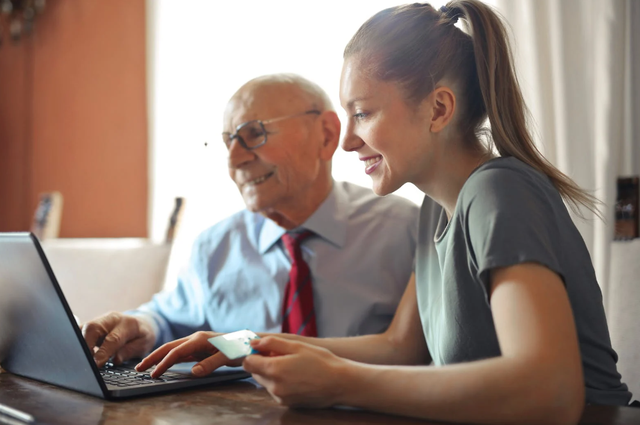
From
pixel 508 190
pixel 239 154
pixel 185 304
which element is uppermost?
pixel 239 154

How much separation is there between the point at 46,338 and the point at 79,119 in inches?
117

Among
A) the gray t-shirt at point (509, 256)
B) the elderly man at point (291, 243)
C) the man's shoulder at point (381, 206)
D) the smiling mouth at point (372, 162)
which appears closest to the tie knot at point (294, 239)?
the elderly man at point (291, 243)

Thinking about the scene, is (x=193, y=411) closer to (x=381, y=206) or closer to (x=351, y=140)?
(x=351, y=140)

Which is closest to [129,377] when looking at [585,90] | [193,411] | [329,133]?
[193,411]

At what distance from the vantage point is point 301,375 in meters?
0.79

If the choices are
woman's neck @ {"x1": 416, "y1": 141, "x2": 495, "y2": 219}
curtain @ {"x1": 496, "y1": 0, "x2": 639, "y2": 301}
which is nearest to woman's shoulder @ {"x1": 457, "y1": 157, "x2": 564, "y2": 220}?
woman's neck @ {"x1": 416, "y1": 141, "x2": 495, "y2": 219}

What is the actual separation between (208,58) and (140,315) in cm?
167

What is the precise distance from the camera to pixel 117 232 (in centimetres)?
349

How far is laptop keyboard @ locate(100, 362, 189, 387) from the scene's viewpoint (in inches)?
39.0

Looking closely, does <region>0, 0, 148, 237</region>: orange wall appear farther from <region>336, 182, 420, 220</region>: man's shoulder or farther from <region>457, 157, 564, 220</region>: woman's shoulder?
<region>457, 157, 564, 220</region>: woman's shoulder

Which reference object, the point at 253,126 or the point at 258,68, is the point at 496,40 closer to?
the point at 253,126

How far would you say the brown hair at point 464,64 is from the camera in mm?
1027

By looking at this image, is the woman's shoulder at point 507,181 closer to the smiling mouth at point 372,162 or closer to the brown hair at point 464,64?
the brown hair at point 464,64

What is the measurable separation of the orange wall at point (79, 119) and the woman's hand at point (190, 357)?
2.45 metres
